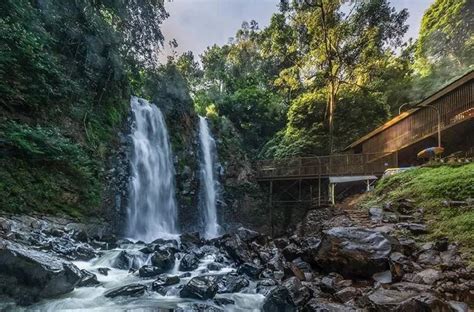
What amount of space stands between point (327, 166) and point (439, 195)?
11.4 metres

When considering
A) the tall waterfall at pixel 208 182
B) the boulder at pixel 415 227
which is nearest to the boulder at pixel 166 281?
the boulder at pixel 415 227

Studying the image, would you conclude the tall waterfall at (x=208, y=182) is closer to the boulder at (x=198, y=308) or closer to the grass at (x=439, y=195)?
the grass at (x=439, y=195)

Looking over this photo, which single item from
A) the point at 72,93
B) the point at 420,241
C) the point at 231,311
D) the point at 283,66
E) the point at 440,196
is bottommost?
the point at 231,311

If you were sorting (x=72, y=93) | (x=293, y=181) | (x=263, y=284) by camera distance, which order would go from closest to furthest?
(x=263, y=284) < (x=72, y=93) < (x=293, y=181)

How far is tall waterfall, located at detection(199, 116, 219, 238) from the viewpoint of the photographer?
19.9 meters

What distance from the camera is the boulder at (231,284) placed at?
6512mm

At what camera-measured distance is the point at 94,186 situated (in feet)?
41.5

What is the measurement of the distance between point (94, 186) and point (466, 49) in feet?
108

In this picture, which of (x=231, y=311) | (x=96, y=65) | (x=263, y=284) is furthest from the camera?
(x=96, y=65)

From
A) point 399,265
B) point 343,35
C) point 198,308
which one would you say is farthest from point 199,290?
point 343,35

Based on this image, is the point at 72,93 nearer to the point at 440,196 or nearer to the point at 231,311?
the point at 231,311

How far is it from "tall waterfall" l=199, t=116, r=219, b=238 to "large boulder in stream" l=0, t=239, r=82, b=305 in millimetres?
13337

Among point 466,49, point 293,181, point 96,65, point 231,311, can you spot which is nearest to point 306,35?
point 293,181

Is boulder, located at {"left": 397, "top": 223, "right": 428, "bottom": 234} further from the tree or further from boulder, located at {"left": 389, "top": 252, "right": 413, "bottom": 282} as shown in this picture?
the tree
